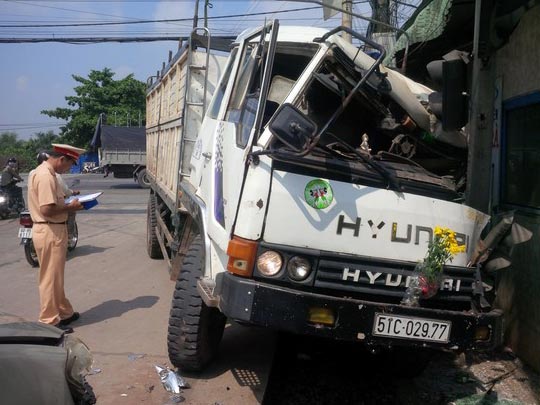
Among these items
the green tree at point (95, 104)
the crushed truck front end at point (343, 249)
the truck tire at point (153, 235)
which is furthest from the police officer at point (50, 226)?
the green tree at point (95, 104)

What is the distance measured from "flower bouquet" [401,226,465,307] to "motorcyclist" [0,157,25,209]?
40.9 ft

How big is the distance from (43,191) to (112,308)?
1.60 meters

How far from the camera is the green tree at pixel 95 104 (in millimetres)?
38688

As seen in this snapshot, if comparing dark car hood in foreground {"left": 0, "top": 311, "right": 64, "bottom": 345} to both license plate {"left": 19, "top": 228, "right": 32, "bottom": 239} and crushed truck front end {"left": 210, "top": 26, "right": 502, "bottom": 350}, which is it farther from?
license plate {"left": 19, "top": 228, "right": 32, "bottom": 239}

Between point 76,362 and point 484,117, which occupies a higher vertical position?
point 484,117

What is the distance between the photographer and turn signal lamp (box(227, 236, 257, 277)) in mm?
2912

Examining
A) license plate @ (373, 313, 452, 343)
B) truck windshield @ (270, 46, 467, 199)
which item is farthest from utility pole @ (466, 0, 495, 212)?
license plate @ (373, 313, 452, 343)

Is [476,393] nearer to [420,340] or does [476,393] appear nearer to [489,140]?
[420,340]

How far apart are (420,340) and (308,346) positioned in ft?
6.96

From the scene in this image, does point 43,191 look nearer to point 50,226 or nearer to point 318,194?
point 50,226

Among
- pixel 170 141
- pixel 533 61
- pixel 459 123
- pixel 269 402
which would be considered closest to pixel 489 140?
pixel 533 61

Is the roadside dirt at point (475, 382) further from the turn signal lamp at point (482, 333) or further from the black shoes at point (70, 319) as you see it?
the black shoes at point (70, 319)

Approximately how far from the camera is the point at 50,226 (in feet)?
16.6

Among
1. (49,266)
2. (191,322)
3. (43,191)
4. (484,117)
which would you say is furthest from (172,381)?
(484,117)
